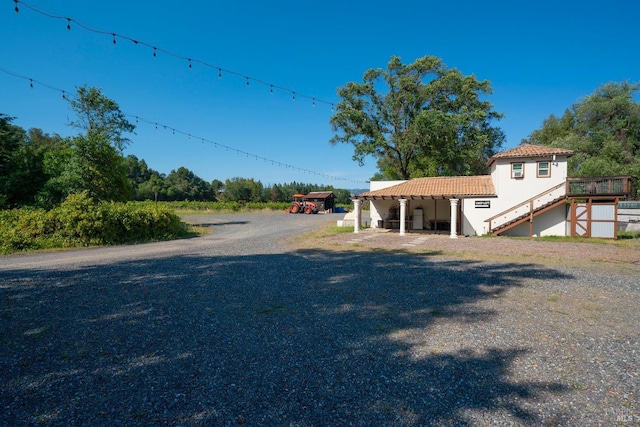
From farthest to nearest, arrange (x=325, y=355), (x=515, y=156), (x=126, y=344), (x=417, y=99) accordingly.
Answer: (x=417, y=99)
(x=515, y=156)
(x=126, y=344)
(x=325, y=355)

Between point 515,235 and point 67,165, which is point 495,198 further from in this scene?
point 67,165

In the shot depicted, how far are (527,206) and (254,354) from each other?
18.4 meters

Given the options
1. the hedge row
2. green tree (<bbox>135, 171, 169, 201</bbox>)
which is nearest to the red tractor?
the hedge row

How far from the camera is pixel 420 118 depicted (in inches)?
1092

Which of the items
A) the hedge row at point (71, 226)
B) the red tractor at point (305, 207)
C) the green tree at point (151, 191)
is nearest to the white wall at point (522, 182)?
the hedge row at point (71, 226)

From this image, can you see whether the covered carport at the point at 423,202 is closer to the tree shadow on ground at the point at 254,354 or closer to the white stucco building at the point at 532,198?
the white stucco building at the point at 532,198

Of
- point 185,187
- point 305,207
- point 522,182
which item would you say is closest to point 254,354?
point 522,182

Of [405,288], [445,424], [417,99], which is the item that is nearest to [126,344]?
[445,424]

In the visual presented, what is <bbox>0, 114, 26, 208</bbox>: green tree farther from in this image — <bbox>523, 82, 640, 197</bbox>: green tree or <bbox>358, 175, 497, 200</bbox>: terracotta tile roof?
<bbox>523, 82, 640, 197</bbox>: green tree

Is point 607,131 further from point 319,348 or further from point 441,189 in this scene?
point 319,348

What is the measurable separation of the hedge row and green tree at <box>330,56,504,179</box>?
22491mm

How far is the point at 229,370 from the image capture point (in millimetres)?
3510

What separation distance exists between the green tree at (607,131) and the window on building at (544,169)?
13998 mm

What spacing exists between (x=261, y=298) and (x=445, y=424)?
426 cm
